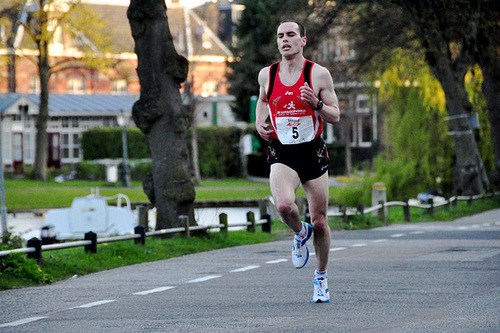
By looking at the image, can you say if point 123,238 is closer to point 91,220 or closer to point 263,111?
point 263,111

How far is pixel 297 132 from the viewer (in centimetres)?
771

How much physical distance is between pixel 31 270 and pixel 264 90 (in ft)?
13.8

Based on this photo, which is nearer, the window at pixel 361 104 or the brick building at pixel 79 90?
the brick building at pixel 79 90

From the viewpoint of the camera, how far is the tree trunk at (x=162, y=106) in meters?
16.0

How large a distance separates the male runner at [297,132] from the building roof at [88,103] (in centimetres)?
5720

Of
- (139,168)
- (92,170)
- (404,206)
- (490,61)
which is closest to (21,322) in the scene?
(404,206)

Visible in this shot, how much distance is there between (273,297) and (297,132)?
1432 mm

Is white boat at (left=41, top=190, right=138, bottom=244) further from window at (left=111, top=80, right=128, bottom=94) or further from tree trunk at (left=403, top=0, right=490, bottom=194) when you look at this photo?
window at (left=111, top=80, right=128, bottom=94)

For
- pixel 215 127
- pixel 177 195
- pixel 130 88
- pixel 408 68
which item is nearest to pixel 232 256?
pixel 177 195

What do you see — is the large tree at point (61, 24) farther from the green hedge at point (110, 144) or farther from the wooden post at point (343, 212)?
the wooden post at point (343, 212)

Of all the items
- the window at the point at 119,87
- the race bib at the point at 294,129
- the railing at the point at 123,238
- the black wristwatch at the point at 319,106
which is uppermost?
the window at the point at 119,87

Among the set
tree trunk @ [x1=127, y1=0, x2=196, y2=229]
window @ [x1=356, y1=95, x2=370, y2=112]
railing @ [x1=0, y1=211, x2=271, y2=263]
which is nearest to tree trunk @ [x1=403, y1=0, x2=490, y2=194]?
railing @ [x1=0, y1=211, x2=271, y2=263]

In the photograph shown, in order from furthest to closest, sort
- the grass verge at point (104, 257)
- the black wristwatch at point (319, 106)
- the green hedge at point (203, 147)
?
the green hedge at point (203, 147), the grass verge at point (104, 257), the black wristwatch at point (319, 106)

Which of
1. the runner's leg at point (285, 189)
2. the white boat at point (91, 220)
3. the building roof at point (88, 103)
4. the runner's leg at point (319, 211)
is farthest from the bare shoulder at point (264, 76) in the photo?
the building roof at point (88, 103)
